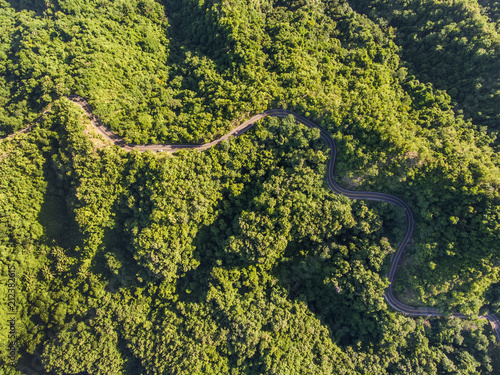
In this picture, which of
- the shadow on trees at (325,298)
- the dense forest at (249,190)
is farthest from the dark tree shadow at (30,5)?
the shadow on trees at (325,298)

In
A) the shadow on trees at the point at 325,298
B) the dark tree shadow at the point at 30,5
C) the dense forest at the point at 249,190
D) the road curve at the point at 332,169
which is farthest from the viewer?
the dark tree shadow at the point at 30,5

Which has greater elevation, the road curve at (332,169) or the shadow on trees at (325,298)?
the road curve at (332,169)

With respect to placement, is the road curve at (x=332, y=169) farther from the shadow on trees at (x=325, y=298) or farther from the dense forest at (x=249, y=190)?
the shadow on trees at (x=325, y=298)

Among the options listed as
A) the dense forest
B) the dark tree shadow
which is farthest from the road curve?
the dark tree shadow

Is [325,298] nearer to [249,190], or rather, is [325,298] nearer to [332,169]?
[332,169]

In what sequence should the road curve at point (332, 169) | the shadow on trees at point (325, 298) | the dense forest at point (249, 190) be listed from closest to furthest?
1. the dense forest at point (249, 190)
2. the road curve at point (332, 169)
3. the shadow on trees at point (325, 298)

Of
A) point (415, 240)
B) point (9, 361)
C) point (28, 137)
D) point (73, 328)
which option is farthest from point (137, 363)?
point (415, 240)

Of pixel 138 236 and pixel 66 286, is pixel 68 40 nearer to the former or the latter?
pixel 138 236
